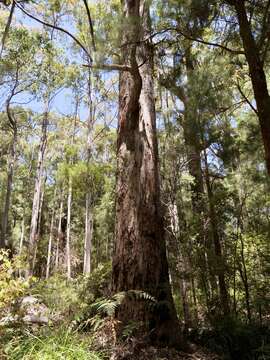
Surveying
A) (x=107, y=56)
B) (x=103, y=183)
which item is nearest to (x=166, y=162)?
(x=107, y=56)

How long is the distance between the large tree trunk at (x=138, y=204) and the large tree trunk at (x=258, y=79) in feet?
3.34

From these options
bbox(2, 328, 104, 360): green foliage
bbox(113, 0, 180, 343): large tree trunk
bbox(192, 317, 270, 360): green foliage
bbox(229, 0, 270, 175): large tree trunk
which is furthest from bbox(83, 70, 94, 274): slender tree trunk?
bbox(229, 0, 270, 175): large tree trunk

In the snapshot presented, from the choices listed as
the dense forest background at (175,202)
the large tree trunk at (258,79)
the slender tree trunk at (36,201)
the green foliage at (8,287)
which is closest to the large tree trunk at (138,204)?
the dense forest background at (175,202)

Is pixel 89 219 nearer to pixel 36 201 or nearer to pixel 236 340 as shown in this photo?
pixel 36 201

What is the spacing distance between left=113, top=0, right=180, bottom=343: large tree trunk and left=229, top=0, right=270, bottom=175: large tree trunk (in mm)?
1019

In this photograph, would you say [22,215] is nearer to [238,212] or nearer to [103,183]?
[103,183]

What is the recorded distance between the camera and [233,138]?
8094 millimetres

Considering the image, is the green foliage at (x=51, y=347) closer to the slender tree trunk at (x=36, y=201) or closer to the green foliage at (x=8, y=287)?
the green foliage at (x=8, y=287)

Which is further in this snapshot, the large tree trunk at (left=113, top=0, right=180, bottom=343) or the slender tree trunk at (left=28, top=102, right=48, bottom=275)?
the slender tree trunk at (left=28, top=102, right=48, bottom=275)

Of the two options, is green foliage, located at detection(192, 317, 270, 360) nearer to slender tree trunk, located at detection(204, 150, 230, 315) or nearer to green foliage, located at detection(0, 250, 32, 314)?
slender tree trunk, located at detection(204, 150, 230, 315)

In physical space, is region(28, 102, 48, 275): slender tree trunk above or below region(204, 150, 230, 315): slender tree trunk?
above

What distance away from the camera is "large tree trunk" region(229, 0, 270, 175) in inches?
144

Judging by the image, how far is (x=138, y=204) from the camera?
4016 millimetres

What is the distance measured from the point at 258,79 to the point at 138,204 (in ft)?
5.66
